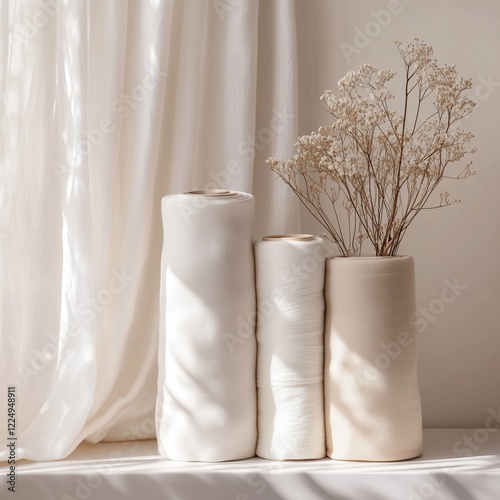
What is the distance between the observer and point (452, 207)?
1794mm

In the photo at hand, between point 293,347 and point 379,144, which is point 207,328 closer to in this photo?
point 293,347

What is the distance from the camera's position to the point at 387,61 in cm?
180

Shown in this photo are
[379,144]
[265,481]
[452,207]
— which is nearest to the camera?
[265,481]

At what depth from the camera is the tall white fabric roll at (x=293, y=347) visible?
1.51m

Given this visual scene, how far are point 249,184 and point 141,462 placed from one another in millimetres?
664

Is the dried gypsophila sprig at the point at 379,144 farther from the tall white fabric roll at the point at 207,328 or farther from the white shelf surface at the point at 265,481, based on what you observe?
the white shelf surface at the point at 265,481

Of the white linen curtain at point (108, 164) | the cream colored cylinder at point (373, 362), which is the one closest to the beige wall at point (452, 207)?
the white linen curtain at point (108, 164)

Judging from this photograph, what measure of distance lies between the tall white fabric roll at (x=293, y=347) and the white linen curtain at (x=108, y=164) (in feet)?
0.69

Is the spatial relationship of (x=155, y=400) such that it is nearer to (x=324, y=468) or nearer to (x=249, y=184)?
(x=324, y=468)

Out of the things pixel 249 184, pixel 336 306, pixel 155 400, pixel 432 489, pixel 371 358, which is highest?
pixel 249 184

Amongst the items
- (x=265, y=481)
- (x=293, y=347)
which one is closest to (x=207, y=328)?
(x=293, y=347)

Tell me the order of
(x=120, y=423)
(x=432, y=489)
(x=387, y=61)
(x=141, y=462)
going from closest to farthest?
1. (x=432, y=489)
2. (x=141, y=462)
3. (x=120, y=423)
4. (x=387, y=61)

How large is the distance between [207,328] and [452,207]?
28.1 inches

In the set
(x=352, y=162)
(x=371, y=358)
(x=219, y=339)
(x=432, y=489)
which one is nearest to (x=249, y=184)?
(x=352, y=162)
